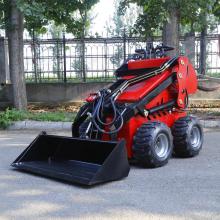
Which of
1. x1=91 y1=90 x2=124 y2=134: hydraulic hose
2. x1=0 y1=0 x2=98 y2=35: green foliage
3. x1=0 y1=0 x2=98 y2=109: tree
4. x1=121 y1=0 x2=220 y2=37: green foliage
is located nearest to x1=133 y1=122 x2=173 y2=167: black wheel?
x1=91 y1=90 x2=124 y2=134: hydraulic hose

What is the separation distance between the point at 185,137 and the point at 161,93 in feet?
2.54

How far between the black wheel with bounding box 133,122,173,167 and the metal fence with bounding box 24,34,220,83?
931cm

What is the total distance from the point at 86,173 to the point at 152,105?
66.4 inches

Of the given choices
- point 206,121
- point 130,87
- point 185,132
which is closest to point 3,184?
point 130,87

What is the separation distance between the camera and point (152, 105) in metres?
6.57

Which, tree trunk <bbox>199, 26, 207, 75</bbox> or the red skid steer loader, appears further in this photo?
tree trunk <bbox>199, 26, 207, 75</bbox>

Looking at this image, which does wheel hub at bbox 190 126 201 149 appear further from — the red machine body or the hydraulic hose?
the hydraulic hose

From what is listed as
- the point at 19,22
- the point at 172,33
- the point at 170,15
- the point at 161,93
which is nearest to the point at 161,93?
the point at 161,93

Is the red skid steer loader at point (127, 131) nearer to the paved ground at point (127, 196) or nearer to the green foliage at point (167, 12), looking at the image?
the paved ground at point (127, 196)

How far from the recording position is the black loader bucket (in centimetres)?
525

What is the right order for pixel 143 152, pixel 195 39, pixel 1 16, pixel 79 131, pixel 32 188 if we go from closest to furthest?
pixel 32 188 < pixel 143 152 < pixel 79 131 < pixel 1 16 < pixel 195 39

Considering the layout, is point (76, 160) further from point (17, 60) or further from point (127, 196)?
point (17, 60)

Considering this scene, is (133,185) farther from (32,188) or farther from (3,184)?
(3,184)

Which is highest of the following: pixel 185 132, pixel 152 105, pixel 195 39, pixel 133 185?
pixel 195 39
